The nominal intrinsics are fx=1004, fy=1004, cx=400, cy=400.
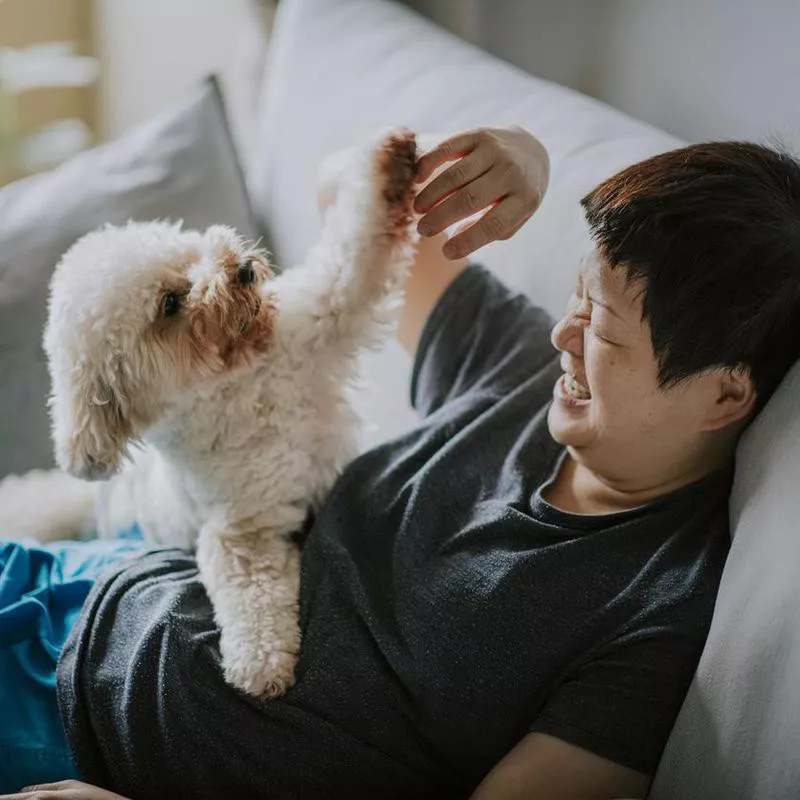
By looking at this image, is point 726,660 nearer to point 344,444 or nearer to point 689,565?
point 689,565

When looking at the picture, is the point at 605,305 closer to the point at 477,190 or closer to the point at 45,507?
the point at 477,190

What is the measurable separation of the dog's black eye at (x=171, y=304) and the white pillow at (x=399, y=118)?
1.27ft

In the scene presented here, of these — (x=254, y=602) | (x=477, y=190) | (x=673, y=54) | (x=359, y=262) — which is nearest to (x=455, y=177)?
(x=477, y=190)

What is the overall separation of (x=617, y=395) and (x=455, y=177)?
283 mm

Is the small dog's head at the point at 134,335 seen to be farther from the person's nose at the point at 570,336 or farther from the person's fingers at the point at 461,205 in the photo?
the person's nose at the point at 570,336

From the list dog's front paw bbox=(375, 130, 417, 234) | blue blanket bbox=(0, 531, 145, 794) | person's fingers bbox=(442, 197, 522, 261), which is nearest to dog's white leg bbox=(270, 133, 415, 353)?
dog's front paw bbox=(375, 130, 417, 234)

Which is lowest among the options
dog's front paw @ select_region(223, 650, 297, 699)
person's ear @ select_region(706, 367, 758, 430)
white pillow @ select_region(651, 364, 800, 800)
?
dog's front paw @ select_region(223, 650, 297, 699)

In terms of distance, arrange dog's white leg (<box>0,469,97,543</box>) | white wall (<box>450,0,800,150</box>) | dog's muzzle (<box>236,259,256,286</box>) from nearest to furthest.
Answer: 1. dog's muzzle (<box>236,259,256,286</box>)
2. white wall (<box>450,0,800,150</box>)
3. dog's white leg (<box>0,469,97,543</box>)

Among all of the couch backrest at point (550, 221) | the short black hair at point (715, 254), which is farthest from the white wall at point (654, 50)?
the short black hair at point (715, 254)

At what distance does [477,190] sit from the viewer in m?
1.05

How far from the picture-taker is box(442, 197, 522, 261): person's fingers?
3.45 ft

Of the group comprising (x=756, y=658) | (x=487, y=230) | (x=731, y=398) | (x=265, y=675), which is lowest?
(x=265, y=675)

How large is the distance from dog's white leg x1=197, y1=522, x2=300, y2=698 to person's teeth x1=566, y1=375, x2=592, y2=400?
0.37 metres

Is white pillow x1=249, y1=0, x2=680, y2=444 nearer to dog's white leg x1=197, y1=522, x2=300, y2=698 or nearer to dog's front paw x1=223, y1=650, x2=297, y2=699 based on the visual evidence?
dog's white leg x1=197, y1=522, x2=300, y2=698
